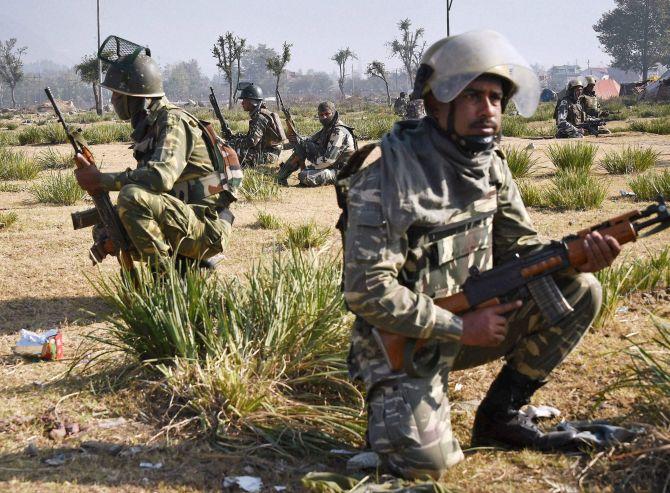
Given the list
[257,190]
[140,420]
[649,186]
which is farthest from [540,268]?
[257,190]

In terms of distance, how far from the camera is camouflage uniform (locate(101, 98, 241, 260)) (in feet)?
14.1

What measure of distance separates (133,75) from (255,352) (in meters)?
2.12

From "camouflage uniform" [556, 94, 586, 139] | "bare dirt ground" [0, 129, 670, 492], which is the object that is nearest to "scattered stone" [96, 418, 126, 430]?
"bare dirt ground" [0, 129, 670, 492]

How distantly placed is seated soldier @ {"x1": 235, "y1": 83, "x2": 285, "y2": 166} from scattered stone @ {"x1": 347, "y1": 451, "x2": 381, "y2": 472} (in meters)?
9.08

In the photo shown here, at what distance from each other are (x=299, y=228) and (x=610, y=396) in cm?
355

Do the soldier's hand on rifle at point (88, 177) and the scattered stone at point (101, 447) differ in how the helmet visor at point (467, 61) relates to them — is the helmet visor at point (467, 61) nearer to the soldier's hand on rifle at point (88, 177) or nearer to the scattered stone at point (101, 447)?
the scattered stone at point (101, 447)

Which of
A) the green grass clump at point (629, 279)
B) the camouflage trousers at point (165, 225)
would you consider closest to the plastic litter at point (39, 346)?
the camouflage trousers at point (165, 225)

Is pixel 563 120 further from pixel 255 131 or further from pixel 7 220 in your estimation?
pixel 7 220

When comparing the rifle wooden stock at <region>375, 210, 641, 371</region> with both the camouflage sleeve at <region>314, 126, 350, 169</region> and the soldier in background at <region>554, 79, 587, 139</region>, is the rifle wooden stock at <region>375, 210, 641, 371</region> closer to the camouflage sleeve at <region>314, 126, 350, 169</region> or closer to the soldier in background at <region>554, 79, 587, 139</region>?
the camouflage sleeve at <region>314, 126, 350, 169</region>

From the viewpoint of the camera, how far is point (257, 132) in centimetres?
1126

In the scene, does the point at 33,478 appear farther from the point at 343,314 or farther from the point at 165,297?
the point at 343,314

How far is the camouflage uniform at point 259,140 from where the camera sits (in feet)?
37.0

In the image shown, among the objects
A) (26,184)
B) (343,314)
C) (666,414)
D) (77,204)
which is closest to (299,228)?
(343,314)

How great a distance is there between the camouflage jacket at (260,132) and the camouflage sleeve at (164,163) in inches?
272
